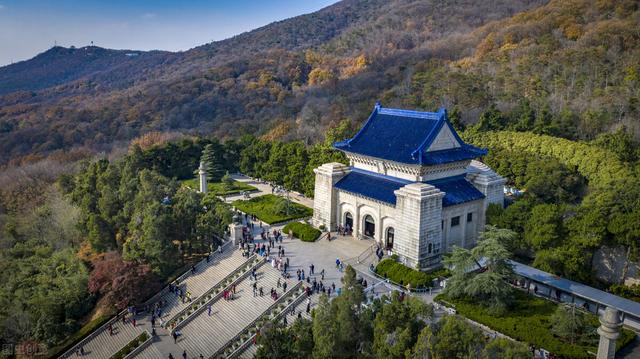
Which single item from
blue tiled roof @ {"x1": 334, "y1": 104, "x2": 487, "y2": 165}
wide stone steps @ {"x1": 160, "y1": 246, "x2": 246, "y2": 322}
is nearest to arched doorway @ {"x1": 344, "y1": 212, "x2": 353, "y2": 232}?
blue tiled roof @ {"x1": 334, "y1": 104, "x2": 487, "y2": 165}

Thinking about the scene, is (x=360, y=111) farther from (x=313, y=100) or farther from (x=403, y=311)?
(x=403, y=311)

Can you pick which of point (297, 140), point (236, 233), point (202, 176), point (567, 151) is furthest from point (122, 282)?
point (297, 140)

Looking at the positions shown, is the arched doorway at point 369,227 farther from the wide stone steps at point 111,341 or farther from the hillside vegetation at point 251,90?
the hillside vegetation at point 251,90

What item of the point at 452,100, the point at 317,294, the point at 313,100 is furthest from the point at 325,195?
the point at 313,100

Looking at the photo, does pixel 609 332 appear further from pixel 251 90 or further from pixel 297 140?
pixel 251 90

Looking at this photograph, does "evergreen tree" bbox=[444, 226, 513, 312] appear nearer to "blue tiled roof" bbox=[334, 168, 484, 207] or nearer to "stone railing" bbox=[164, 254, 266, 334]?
"blue tiled roof" bbox=[334, 168, 484, 207]

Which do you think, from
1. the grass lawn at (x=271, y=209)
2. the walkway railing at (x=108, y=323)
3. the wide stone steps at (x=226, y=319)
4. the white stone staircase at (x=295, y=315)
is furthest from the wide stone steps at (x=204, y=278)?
the white stone staircase at (x=295, y=315)
